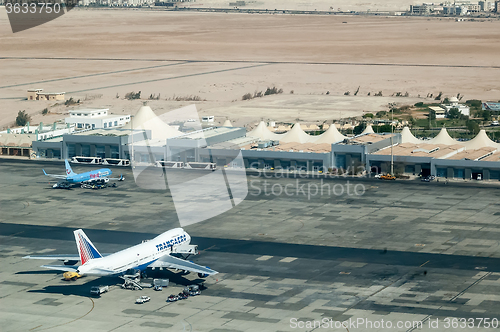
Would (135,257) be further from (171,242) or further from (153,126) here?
(153,126)

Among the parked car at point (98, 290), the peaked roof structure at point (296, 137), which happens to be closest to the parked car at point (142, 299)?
the parked car at point (98, 290)

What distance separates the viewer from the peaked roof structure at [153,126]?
187125 mm

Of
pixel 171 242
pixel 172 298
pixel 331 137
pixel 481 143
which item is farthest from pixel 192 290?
pixel 481 143

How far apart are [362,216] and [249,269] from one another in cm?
3419

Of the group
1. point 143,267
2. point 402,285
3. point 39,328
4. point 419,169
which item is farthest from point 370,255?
point 419,169

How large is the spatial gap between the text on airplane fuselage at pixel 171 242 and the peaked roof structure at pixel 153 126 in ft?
290

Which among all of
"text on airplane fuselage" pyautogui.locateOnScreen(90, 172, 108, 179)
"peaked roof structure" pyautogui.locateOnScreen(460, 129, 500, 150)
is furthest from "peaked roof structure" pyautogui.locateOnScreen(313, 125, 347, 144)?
"text on airplane fuselage" pyautogui.locateOnScreen(90, 172, 108, 179)

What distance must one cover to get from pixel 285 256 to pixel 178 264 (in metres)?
→ 17.7

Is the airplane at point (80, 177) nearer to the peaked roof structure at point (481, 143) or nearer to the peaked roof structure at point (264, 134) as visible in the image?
the peaked roof structure at point (264, 134)

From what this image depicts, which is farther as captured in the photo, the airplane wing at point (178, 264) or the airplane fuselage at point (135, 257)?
the airplane wing at point (178, 264)

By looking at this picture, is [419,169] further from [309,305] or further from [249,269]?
[309,305]

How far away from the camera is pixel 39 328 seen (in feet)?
258

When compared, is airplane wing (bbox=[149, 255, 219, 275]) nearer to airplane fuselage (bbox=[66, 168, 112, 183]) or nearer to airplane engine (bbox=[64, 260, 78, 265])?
airplane engine (bbox=[64, 260, 78, 265])

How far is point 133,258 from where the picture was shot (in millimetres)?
90938
